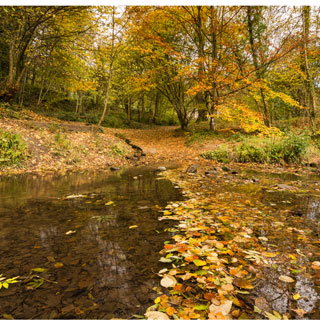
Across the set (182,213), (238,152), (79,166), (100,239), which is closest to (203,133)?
(238,152)

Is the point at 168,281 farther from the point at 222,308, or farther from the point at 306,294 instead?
the point at 306,294

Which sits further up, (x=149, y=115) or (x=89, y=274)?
A: (x=149, y=115)

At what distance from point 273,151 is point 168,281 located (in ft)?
24.5

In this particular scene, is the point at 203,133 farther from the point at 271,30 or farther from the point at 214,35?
the point at 271,30

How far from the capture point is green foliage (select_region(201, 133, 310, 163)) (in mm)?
7168

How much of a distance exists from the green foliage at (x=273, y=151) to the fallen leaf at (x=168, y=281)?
696cm

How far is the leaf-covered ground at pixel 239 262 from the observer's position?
3.90ft

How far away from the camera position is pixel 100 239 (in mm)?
2051

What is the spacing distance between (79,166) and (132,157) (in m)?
2.52

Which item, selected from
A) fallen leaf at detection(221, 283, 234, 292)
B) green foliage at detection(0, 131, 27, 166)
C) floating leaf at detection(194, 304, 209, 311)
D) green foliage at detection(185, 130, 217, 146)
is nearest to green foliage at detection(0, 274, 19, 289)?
floating leaf at detection(194, 304, 209, 311)

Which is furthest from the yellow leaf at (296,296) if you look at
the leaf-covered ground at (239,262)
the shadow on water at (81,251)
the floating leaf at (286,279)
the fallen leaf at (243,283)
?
the shadow on water at (81,251)

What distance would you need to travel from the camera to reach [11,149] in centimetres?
589

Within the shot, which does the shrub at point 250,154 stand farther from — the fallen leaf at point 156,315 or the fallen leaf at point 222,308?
the fallen leaf at point 156,315

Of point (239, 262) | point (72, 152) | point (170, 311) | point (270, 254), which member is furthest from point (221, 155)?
point (170, 311)
